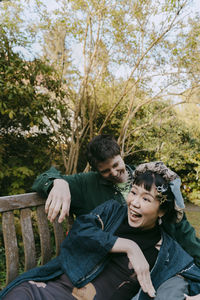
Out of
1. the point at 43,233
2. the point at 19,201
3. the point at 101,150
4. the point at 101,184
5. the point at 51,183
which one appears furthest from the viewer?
the point at 101,184

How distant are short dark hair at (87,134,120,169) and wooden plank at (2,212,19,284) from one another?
925 mm

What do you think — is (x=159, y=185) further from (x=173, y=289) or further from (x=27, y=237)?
(x=27, y=237)

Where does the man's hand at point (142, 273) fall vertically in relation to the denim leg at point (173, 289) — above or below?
above

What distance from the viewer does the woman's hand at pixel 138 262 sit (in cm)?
156

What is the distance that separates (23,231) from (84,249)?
0.60m

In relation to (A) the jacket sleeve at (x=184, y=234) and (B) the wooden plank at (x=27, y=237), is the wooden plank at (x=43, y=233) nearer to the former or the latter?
(B) the wooden plank at (x=27, y=237)

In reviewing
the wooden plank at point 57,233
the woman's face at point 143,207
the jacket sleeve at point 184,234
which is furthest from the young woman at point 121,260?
the wooden plank at point 57,233

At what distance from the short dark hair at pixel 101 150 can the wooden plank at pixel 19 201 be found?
0.63 metres

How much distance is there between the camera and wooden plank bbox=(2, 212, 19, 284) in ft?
6.09

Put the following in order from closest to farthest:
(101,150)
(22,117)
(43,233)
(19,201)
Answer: (19,201) < (43,233) < (101,150) < (22,117)

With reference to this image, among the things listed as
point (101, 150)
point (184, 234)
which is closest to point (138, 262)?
point (184, 234)

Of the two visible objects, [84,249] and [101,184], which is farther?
[101,184]

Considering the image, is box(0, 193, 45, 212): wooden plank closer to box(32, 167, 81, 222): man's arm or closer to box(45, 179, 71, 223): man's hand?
box(32, 167, 81, 222): man's arm

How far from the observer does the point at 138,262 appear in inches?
63.2
